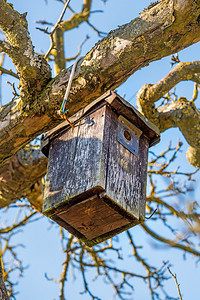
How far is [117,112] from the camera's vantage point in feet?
8.82

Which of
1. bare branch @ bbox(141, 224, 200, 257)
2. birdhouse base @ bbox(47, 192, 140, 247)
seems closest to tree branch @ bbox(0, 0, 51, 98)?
birdhouse base @ bbox(47, 192, 140, 247)

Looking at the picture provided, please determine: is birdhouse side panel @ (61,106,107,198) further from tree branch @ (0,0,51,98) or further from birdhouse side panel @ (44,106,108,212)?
tree branch @ (0,0,51,98)

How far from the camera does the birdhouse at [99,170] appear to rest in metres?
2.40

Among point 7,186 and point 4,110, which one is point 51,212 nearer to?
point 4,110

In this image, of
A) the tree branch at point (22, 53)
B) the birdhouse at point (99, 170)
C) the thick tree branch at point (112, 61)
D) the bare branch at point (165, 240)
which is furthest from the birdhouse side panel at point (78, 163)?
the bare branch at point (165, 240)

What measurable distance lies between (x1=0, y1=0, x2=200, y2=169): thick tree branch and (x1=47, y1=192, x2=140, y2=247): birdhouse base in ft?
2.22

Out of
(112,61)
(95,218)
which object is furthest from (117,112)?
(95,218)

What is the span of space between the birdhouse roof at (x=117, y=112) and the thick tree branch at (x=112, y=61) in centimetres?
13

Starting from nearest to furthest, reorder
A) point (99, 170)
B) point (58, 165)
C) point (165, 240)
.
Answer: point (99, 170), point (58, 165), point (165, 240)

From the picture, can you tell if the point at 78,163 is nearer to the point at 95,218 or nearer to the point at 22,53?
the point at 95,218

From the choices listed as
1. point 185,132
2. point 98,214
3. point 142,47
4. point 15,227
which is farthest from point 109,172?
point 15,227

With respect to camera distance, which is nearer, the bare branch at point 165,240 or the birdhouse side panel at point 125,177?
the birdhouse side panel at point 125,177

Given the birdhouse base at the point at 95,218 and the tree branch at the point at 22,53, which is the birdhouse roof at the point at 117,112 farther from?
the birdhouse base at the point at 95,218

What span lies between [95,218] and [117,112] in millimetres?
621
